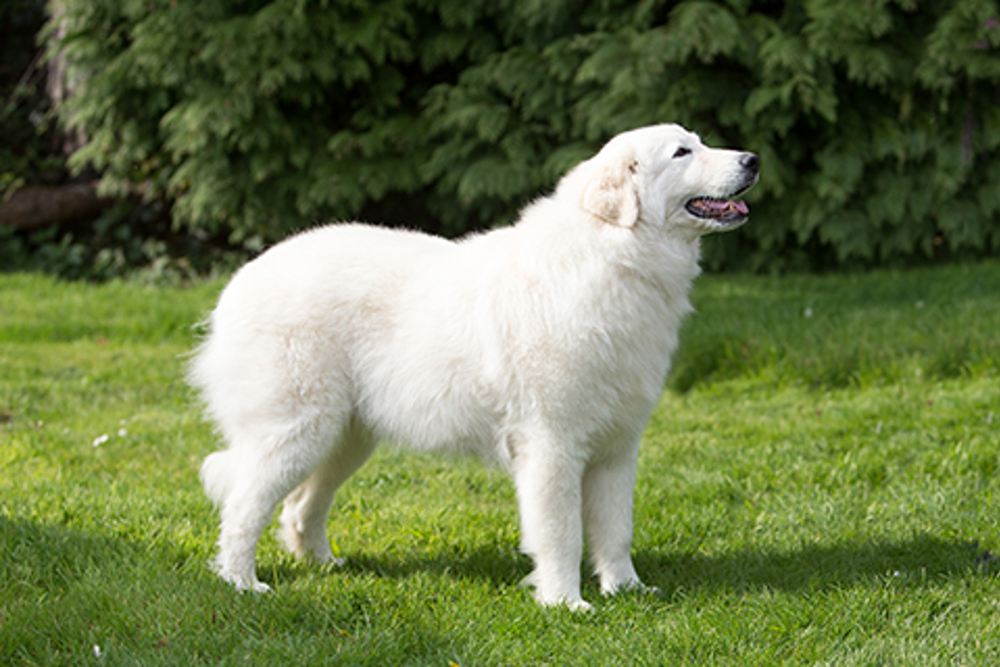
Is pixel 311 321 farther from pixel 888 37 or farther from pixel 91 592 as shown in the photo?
pixel 888 37

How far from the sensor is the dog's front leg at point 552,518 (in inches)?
132

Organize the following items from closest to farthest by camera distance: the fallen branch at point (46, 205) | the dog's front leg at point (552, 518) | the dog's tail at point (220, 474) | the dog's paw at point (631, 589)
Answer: the dog's front leg at point (552, 518) → the dog's paw at point (631, 589) → the dog's tail at point (220, 474) → the fallen branch at point (46, 205)

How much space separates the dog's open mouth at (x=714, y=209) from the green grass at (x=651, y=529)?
4.08 ft

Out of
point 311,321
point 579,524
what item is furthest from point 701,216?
point 311,321

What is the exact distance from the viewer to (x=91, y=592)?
10.7ft

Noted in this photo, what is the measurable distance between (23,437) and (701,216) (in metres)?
3.71

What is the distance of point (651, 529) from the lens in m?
4.07

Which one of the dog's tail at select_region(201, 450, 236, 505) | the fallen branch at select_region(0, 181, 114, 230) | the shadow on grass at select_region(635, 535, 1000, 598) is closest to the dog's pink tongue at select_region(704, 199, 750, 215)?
the shadow on grass at select_region(635, 535, 1000, 598)

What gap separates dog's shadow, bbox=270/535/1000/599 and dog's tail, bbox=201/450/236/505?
0.35 meters

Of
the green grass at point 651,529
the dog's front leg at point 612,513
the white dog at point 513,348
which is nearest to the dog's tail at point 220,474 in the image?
the white dog at point 513,348

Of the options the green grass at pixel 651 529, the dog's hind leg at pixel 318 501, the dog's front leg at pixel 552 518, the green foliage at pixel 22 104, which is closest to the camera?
the green grass at pixel 651 529

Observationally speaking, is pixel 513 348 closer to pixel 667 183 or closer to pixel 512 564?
pixel 667 183

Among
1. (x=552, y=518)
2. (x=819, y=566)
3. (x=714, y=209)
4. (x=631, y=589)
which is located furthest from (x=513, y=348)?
(x=819, y=566)

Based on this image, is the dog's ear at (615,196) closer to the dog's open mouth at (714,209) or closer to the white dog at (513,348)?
the white dog at (513,348)
